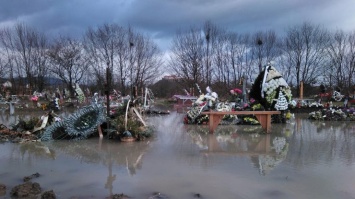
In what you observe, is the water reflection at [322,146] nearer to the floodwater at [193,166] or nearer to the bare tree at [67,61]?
the floodwater at [193,166]

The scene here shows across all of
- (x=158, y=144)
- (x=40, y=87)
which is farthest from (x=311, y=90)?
(x=158, y=144)

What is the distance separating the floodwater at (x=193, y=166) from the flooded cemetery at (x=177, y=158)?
0.05 feet

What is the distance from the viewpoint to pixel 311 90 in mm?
41219

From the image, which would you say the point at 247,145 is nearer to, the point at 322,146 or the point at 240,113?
the point at 322,146

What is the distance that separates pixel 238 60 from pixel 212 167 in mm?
36937

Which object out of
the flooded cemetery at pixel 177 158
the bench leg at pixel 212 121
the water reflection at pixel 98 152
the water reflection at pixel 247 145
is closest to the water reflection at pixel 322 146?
the flooded cemetery at pixel 177 158

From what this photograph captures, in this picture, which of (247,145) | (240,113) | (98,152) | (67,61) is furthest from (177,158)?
(67,61)

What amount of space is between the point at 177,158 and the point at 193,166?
0.85m

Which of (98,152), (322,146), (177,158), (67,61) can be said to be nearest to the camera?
(177,158)

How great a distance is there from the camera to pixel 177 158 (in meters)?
7.81

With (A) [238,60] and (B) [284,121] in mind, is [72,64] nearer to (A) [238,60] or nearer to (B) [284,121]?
(A) [238,60]

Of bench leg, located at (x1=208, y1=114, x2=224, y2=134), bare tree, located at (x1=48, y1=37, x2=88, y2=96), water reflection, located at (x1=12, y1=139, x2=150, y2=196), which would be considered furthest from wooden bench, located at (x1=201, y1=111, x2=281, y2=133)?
bare tree, located at (x1=48, y1=37, x2=88, y2=96)

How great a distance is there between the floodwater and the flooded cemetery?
16mm

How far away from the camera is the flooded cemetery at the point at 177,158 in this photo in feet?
18.2
